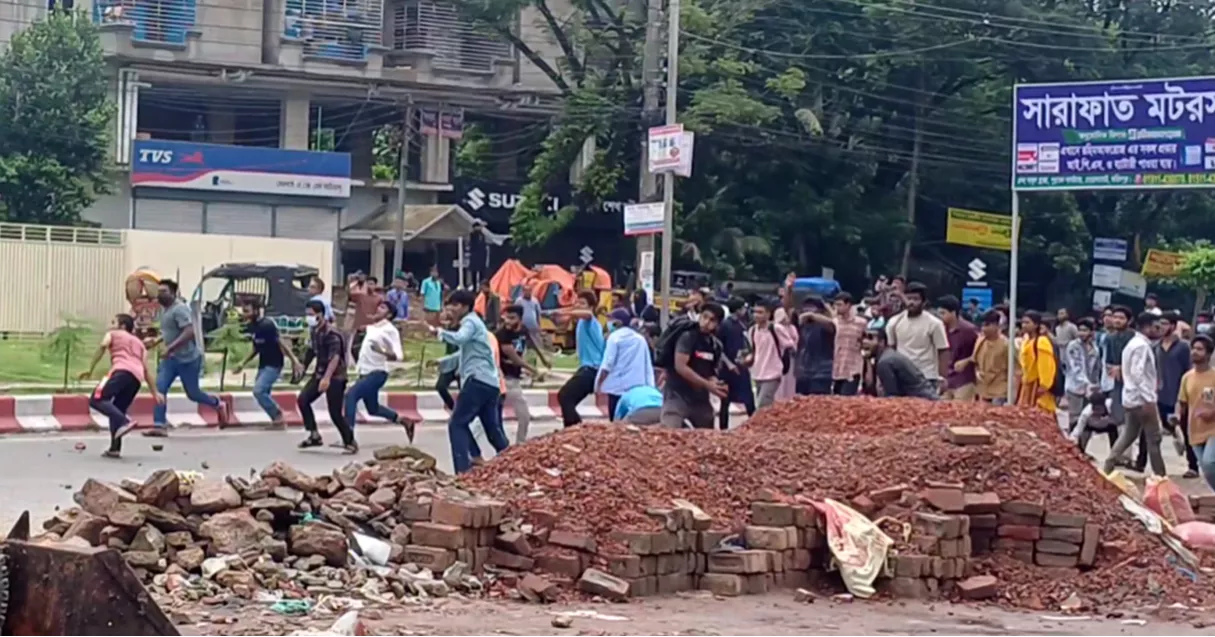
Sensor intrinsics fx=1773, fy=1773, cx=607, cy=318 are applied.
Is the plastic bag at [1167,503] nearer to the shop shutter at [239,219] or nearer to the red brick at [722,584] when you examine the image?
the red brick at [722,584]

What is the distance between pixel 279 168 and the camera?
4297cm

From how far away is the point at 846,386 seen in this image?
17109mm

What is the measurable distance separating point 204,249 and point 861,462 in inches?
993

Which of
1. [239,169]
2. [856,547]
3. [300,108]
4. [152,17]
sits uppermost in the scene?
[152,17]

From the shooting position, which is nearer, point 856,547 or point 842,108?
point 856,547

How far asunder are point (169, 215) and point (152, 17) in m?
5.11

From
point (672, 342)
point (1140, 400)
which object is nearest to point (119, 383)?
point (672, 342)

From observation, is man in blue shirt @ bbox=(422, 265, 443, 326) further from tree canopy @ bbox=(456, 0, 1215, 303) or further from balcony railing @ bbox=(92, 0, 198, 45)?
balcony railing @ bbox=(92, 0, 198, 45)

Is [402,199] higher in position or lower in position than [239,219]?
higher

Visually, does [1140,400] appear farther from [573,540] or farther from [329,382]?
[573,540]

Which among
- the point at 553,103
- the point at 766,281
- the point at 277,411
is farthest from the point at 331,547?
the point at 553,103

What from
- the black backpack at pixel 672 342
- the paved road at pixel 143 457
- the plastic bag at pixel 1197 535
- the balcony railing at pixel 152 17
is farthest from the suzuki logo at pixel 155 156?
the plastic bag at pixel 1197 535

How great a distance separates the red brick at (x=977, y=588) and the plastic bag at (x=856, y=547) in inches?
18.8

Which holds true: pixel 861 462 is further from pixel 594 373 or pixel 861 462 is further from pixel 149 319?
pixel 149 319
